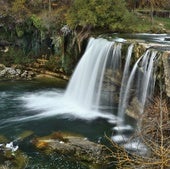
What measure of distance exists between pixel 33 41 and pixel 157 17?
31.2 feet

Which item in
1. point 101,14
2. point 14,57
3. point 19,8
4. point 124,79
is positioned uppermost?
point 19,8

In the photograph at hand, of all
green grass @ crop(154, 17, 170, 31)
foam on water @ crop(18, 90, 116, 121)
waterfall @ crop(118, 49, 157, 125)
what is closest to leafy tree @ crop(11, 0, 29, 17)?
foam on water @ crop(18, 90, 116, 121)

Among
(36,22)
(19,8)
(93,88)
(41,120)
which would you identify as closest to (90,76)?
(93,88)

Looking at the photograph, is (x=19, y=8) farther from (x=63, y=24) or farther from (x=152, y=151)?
(x=152, y=151)

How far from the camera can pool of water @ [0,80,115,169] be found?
16.0 meters

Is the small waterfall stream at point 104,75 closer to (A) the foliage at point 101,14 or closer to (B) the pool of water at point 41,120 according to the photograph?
(B) the pool of water at point 41,120

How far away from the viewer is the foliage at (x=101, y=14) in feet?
82.2

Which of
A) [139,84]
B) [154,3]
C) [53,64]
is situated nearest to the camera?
[139,84]

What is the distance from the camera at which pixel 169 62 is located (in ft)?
61.3

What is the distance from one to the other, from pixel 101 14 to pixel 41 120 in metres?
8.78

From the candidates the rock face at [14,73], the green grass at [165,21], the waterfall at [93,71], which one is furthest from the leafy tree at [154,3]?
the rock face at [14,73]

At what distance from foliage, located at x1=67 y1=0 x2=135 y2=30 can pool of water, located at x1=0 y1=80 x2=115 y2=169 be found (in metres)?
4.50

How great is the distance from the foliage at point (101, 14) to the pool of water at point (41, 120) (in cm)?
450

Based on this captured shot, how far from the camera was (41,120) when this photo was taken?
19828 mm
